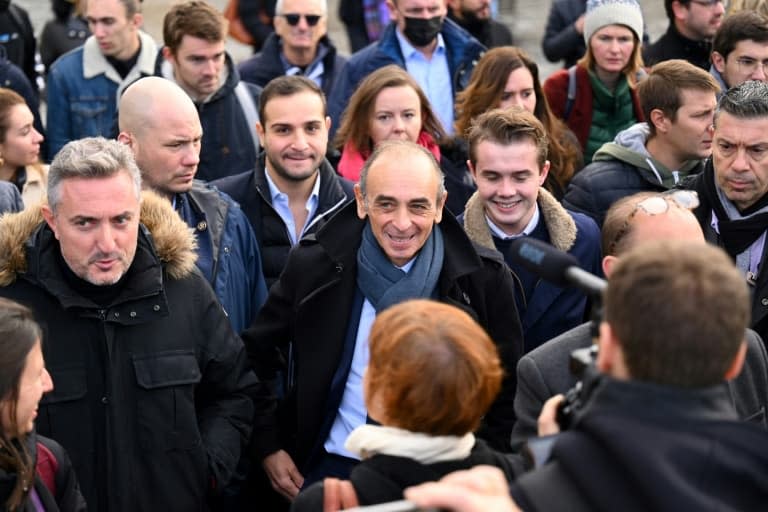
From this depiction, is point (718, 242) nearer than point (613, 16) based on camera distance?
Yes

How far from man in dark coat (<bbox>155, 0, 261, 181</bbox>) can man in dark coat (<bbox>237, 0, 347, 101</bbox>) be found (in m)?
1.17

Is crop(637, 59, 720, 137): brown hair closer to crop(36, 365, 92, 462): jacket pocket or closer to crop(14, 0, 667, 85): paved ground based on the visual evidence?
crop(36, 365, 92, 462): jacket pocket

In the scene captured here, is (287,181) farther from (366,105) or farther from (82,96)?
(82,96)

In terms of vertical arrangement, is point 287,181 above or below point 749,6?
below

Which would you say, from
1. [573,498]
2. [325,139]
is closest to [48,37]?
[325,139]

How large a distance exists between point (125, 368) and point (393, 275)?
3.33 feet

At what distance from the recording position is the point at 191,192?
5500 millimetres

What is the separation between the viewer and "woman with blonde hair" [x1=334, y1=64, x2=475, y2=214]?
6.62m

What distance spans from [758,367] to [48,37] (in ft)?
26.0

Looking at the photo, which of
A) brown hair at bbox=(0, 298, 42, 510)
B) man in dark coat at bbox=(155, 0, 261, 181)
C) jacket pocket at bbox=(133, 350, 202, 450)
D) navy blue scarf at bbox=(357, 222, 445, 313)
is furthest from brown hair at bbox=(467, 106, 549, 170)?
brown hair at bbox=(0, 298, 42, 510)

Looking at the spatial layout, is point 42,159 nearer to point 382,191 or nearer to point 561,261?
point 382,191

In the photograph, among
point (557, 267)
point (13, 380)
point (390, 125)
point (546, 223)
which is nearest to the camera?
point (557, 267)

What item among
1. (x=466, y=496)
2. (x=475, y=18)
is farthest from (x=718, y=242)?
(x=475, y=18)

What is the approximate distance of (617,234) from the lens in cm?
398
